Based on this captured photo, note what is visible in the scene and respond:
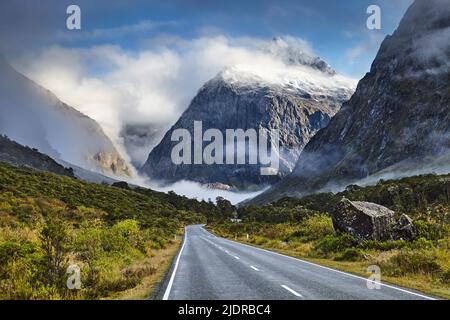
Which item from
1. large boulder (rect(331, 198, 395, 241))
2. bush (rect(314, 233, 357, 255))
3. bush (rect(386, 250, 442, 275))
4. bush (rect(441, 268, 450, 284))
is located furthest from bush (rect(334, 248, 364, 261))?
bush (rect(441, 268, 450, 284))

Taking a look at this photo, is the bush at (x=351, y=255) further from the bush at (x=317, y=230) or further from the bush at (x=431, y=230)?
the bush at (x=317, y=230)

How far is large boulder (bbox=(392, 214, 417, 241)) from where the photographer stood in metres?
26.1

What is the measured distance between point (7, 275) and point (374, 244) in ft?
63.5

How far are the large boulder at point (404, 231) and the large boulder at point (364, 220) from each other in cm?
36

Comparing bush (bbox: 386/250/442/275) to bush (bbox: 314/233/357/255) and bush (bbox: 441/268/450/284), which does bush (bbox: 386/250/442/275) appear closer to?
bush (bbox: 441/268/450/284)

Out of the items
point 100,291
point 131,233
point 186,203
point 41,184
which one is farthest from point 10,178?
point 186,203

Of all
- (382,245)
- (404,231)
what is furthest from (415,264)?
(404,231)

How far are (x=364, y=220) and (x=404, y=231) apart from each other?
7.65ft

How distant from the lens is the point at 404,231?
26375 mm

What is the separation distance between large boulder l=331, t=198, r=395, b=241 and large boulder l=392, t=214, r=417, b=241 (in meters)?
0.36

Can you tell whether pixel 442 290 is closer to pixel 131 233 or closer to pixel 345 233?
pixel 345 233

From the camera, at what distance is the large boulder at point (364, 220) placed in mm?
26922

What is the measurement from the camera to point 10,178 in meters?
80.7
